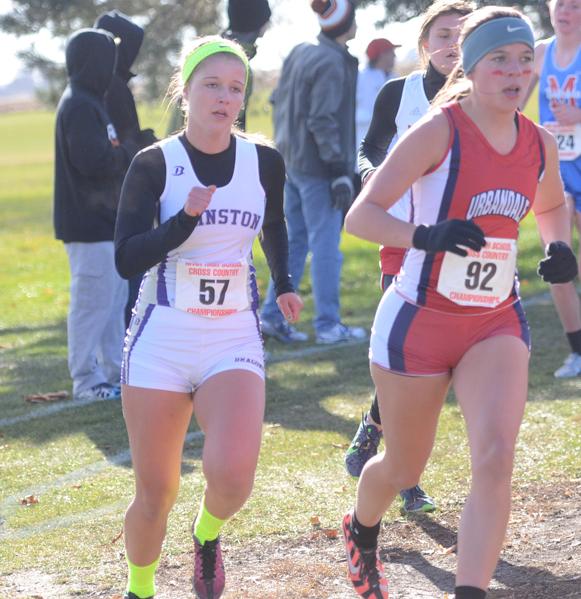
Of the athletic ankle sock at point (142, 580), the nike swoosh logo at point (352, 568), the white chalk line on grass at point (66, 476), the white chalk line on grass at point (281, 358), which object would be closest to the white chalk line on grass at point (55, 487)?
the white chalk line on grass at point (66, 476)

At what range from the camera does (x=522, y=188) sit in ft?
13.3

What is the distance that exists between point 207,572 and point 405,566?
3.15 feet

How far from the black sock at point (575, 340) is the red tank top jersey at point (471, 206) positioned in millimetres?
4447

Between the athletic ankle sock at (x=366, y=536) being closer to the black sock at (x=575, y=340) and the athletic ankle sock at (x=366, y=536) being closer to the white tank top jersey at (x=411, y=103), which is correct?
the white tank top jersey at (x=411, y=103)

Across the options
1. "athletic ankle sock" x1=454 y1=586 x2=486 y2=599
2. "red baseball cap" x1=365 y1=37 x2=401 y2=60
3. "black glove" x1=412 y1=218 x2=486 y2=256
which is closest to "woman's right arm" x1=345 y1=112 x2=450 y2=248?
"black glove" x1=412 y1=218 x2=486 y2=256

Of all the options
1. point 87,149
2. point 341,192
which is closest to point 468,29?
point 87,149

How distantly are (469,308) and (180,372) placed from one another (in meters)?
1.00

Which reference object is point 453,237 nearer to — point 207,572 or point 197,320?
point 197,320

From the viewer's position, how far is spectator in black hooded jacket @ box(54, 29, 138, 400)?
762cm

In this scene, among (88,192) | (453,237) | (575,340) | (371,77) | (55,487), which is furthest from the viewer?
→ (371,77)

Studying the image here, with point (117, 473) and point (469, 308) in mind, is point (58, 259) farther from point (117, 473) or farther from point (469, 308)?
point (469, 308)

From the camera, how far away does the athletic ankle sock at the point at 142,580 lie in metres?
4.37

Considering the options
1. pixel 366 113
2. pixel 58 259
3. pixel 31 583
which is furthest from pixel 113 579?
pixel 58 259

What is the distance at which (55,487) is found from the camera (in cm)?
631
